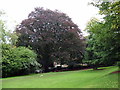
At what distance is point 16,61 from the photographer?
1850 cm

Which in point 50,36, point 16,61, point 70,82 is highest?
point 50,36

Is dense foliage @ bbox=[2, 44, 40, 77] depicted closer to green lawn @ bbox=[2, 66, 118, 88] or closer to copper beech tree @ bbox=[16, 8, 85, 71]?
copper beech tree @ bbox=[16, 8, 85, 71]

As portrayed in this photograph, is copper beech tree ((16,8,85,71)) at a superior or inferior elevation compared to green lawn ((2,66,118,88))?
superior

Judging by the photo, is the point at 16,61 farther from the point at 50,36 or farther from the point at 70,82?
the point at 70,82

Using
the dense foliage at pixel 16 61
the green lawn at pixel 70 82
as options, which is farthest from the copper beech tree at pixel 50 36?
the green lawn at pixel 70 82

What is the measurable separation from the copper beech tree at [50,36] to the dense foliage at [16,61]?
4.18 m

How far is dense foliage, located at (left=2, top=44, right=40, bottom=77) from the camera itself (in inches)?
688

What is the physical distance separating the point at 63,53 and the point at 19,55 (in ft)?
26.9

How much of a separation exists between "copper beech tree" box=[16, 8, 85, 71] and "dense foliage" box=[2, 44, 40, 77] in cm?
418

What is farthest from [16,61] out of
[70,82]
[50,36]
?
[70,82]

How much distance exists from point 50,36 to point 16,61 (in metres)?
8.34

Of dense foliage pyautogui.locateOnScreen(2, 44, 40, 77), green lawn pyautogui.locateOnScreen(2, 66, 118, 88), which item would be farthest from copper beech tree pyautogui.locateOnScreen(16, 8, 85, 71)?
green lawn pyautogui.locateOnScreen(2, 66, 118, 88)

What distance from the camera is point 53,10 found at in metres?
27.0

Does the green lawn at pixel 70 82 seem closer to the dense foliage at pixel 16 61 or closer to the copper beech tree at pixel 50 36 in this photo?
the dense foliage at pixel 16 61
